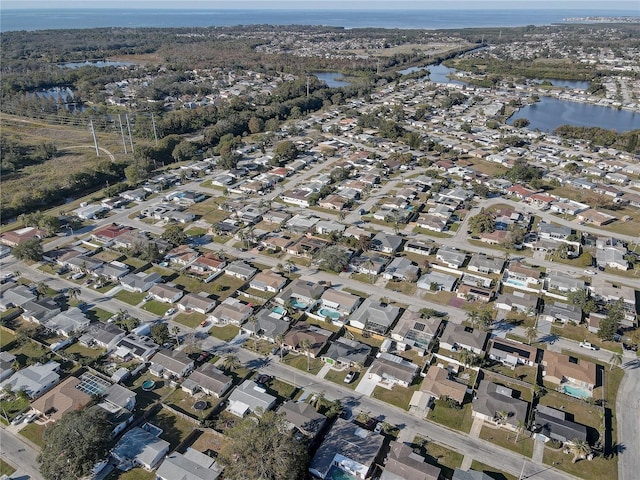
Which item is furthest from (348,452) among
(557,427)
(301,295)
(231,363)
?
(301,295)

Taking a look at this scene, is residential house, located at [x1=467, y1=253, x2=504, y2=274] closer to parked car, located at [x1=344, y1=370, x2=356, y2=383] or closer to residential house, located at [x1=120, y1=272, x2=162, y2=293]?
parked car, located at [x1=344, y1=370, x2=356, y2=383]

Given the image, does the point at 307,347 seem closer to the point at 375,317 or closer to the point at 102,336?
the point at 375,317

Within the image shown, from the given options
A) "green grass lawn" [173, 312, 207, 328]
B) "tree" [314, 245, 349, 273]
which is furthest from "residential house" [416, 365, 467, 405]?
"green grass lawn" [173, 312, 207, 328]

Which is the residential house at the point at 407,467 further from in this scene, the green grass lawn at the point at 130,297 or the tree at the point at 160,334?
the green grass lawn at the point at 130,297

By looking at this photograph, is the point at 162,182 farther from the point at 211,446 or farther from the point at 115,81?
the point at 115,81

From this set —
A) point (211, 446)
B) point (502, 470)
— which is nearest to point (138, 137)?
point (211, 446)

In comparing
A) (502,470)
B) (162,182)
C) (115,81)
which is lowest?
(502,470)

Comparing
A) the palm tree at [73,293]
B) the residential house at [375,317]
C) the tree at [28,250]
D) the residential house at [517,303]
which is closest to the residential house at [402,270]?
the residential house at [375,317]

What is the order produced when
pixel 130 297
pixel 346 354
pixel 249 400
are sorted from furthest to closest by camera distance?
pixel 130 297 < pixel 346 354 < pixel 249 400
